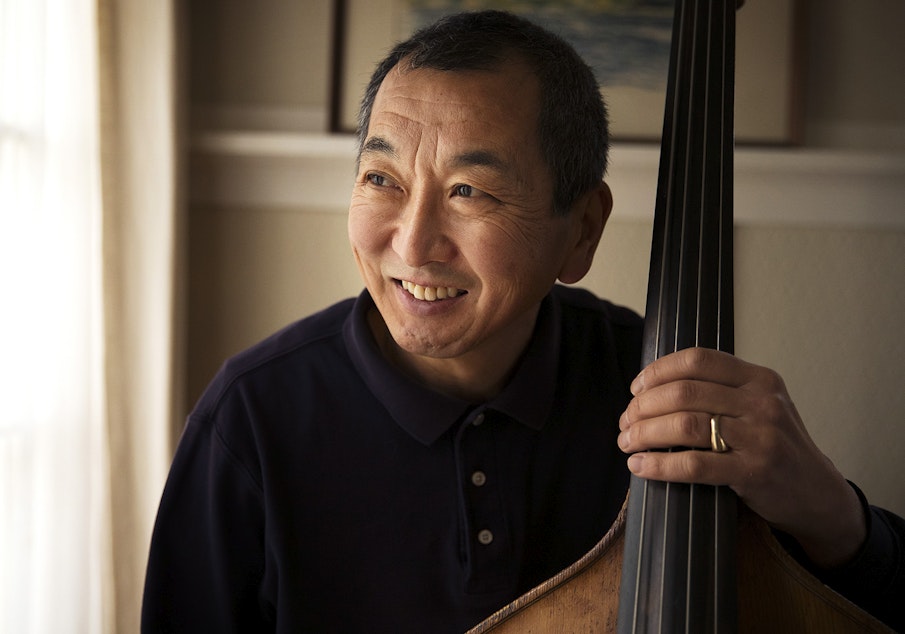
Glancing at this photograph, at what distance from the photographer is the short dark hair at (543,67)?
3.08 feet

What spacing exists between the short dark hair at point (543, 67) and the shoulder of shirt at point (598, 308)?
294 millimetres

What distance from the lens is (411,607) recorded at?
1.02 metres

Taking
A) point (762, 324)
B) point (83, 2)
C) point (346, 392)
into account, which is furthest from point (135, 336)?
point (762, 324)

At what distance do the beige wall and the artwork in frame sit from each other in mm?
65

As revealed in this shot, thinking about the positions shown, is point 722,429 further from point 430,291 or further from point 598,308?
point 598,308

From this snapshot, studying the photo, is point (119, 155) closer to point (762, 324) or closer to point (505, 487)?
point (505, 487)

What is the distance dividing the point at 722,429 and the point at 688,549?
12 centimetres

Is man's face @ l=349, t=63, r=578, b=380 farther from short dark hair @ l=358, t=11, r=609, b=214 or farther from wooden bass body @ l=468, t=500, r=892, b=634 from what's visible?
wooden bass body @ l=468, t=500, r=892, b=634

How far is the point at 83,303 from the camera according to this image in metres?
1.52

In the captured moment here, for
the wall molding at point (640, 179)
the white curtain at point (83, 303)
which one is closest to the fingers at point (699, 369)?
the white curtain at point (83, 303)

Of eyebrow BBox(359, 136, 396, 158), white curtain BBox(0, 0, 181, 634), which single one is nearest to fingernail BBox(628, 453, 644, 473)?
eyebrow BBox(359, 136, 396, 158)

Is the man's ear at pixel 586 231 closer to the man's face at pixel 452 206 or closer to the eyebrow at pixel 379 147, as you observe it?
the man's face at pixel 452 206

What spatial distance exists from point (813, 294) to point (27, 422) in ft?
5.92

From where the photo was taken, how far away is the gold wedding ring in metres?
0.76
